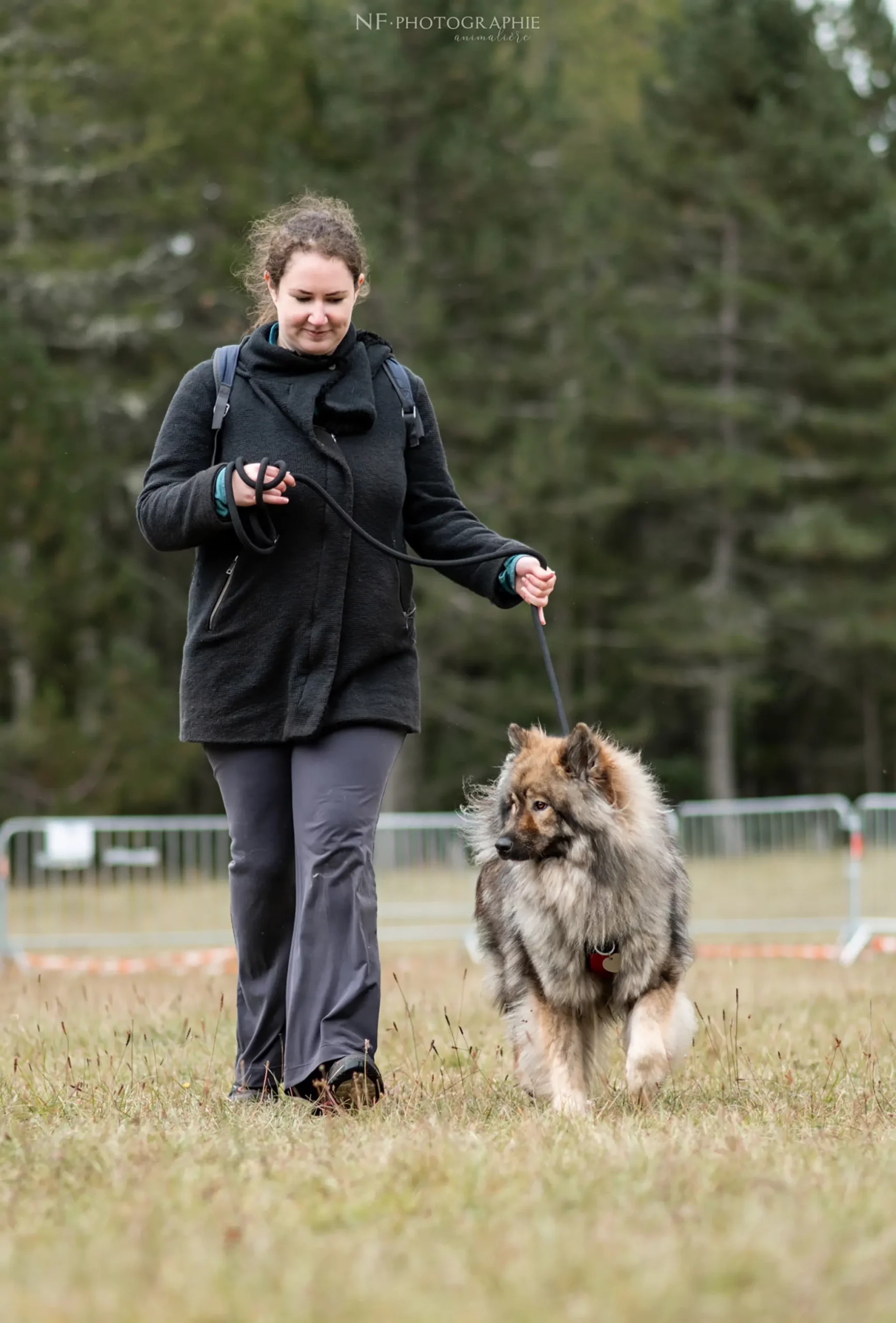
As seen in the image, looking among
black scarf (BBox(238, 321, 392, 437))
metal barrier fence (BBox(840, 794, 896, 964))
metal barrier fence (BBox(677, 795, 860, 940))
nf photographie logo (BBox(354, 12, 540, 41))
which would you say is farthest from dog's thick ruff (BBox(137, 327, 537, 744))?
nf photographie logo (BBox(354, 12, 540, 41))

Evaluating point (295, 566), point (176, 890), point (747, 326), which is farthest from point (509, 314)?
point (295, 566)

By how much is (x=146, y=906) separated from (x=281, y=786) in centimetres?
1135

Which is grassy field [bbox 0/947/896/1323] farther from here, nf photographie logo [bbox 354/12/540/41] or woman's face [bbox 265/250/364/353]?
nf photographie logo [bbox 354/12/540/41]

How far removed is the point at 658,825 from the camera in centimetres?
513

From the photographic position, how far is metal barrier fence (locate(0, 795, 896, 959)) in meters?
15.3

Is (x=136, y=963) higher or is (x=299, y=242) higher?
(x=299, y=242)

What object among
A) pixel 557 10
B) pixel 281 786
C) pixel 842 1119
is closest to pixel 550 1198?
pixel 842 1119

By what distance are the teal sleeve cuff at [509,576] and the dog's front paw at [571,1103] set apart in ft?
4.66

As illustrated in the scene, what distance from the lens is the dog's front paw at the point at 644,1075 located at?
476cm

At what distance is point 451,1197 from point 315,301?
8.60ft

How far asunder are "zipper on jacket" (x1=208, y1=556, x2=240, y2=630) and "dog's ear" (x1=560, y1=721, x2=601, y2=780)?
1081mm

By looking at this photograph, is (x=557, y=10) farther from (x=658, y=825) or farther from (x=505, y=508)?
(x=658, y=825)

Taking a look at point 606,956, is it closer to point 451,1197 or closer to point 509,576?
point 509,576

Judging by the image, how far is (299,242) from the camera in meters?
4.80
